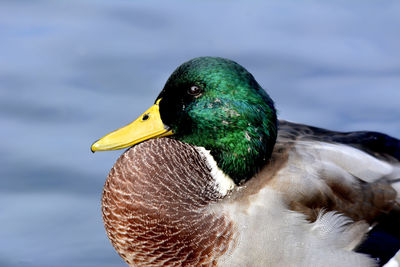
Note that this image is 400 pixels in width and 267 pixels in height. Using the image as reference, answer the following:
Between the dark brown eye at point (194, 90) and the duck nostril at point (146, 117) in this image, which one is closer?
the dark brown eye at point (194, 90)

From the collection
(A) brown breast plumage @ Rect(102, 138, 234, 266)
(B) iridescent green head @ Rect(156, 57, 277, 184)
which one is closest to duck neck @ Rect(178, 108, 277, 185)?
(B) iridescent green head @ Rect(156, 57, 277, 184)

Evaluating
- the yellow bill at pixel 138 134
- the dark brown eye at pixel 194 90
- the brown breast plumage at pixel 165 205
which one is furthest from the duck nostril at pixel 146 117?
the dark brown eye at pixel 194 90

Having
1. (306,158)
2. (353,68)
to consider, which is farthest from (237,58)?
(306,158)

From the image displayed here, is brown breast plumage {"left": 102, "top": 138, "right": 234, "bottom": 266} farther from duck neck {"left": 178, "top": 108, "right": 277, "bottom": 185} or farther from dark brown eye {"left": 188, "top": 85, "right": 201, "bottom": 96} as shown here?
dark brown eye {"left": 188, "top": 85, "right": 201, "bottom": 96}

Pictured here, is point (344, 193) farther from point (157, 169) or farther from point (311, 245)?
point (157, 169)

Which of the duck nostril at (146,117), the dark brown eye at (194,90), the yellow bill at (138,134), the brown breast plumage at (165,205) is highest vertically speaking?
the dark brown eye at (194,90)

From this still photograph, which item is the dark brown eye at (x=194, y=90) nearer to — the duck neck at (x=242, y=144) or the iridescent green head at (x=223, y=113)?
the iridescent green head at (x=223, y=113)

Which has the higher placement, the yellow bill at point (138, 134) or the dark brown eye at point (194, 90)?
the dark brown eye at point (194, 90)

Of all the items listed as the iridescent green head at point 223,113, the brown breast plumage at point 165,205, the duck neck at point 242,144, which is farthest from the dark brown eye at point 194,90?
the brown breast plumage at point 165,205

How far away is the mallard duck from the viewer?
450 cm

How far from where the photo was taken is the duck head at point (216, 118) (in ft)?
14.8

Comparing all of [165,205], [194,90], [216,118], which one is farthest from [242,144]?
[165,205]

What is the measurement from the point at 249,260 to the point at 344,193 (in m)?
0.62

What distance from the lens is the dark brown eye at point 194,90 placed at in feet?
14.8
